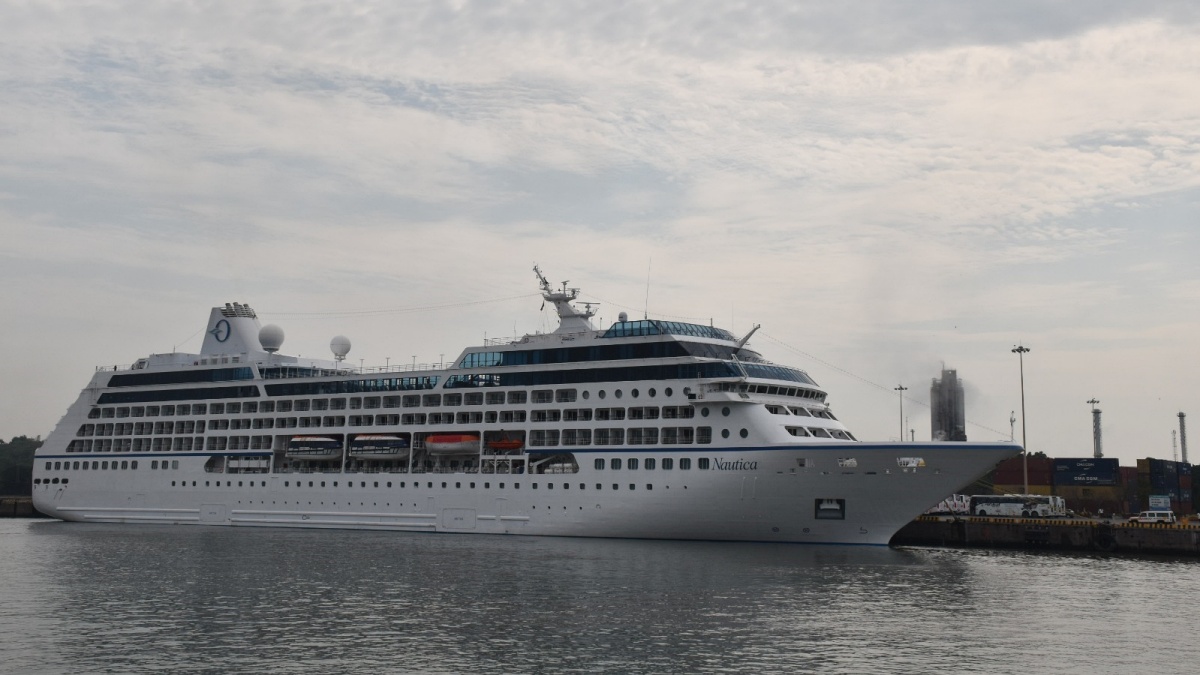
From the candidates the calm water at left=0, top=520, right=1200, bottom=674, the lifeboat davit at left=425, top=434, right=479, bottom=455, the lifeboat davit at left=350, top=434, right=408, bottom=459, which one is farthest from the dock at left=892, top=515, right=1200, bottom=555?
the lifeboat davit at left=350, top=434, right=408, bottom=459

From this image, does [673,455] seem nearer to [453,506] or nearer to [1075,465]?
[453,506]

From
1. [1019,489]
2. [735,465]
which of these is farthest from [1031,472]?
[735,465]

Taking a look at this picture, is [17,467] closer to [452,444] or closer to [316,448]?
[316,448]

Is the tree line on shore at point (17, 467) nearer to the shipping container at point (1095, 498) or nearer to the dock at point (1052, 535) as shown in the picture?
the dock at point (1052, 535)

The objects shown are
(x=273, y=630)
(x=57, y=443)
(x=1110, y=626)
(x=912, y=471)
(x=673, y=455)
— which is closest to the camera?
(x=273, y=630)

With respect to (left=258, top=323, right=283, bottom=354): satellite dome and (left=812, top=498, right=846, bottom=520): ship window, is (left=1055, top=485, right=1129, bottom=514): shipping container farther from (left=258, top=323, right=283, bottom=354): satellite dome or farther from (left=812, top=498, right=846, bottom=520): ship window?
(left=258, top=323, right=283, bottom=354): satellite dome

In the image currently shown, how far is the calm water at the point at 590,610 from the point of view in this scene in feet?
84.4

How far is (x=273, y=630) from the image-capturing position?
28.9 meters

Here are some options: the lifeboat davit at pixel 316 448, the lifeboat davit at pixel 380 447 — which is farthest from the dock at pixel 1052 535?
the lifeboat davit at pixel 316 448

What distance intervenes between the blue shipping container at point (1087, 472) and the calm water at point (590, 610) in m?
46.9

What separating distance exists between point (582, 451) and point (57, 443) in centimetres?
4210

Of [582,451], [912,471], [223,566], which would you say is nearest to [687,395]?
[582,451]

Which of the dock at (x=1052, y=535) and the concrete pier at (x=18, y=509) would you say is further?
the concrete pier at (x=18, y=509)

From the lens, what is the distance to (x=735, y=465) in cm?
4991
